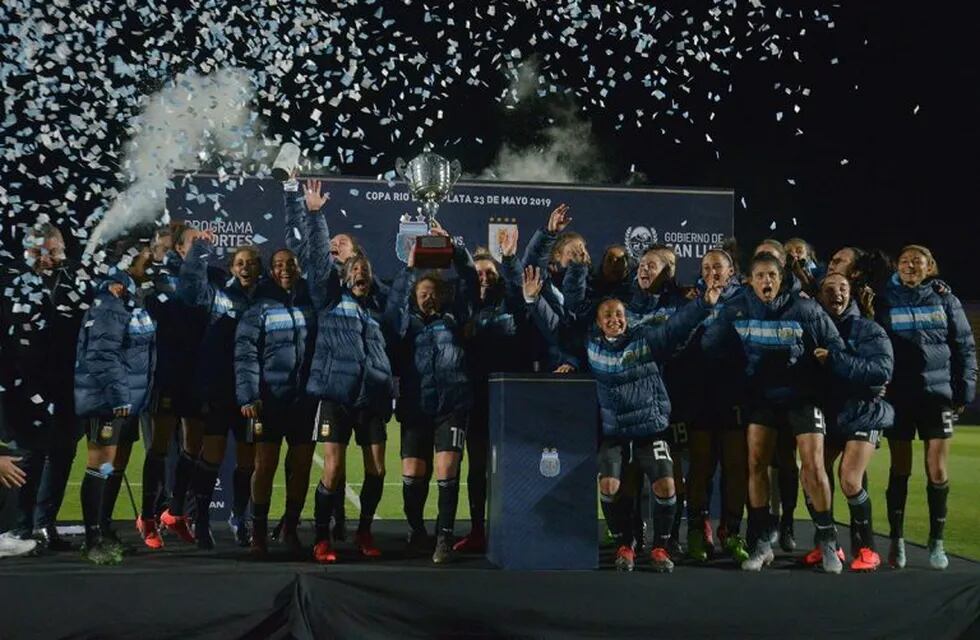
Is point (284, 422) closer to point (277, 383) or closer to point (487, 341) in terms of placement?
point (277, 383)

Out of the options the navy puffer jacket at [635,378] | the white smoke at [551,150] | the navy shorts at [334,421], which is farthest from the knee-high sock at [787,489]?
the white smoke at [551,150]

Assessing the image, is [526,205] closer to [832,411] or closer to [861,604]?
[832,411]

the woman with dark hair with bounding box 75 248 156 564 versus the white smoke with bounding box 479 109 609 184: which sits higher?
the white smoke with bounding box 479 109 609 184

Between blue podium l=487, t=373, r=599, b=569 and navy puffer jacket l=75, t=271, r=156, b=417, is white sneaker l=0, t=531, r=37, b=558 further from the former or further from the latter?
blue podium l=487, t=373, r=599, b=569

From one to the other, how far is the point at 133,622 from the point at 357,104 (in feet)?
37.7

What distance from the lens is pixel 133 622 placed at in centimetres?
612

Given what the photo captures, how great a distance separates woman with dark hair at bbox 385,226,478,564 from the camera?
24.5 ft

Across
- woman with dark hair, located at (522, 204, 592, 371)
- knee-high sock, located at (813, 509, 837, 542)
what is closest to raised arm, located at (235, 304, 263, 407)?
woman with dark hair, located at (522, 204, 592, 371)

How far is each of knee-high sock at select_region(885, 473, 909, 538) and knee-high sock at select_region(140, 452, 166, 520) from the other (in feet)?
15.8

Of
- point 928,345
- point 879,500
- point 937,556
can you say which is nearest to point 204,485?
point 937,556

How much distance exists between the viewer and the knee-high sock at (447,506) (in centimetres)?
722

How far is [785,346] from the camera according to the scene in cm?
712

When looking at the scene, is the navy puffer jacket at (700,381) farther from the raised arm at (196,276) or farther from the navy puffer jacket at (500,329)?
the raised arm at (196,276)

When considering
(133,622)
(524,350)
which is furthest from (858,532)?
(133,622)
